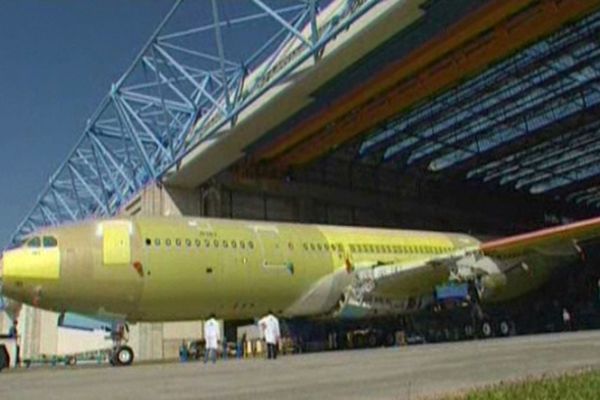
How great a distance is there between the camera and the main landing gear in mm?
21750

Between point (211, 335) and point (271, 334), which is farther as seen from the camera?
point (211, 335)

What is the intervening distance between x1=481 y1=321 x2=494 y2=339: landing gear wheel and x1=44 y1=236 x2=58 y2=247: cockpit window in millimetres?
18314

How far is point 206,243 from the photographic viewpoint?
23.8 m

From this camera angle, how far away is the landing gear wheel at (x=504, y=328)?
32.1 metres

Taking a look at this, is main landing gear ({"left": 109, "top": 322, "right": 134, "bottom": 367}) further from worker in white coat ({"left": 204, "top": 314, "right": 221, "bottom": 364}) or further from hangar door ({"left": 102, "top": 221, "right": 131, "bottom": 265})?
worker in white coat ({"left": 204, "top": 314, "right": 221, "bottom": 364})

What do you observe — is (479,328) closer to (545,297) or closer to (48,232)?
(545,297)

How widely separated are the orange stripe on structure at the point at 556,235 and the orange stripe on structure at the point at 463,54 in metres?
7.04

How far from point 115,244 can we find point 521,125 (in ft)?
93.6

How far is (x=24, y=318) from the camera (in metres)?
60.1

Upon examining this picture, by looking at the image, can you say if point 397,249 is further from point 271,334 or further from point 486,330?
point 271,334

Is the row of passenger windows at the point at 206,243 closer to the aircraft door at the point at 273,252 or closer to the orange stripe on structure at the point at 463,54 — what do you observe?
the aircraft door at the point at 273,252

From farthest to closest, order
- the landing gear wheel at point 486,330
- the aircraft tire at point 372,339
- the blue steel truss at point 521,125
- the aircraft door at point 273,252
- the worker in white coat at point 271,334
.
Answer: the blue steel truss at point 521,125
the aircraft tire at point 372,339
the landing gear wheel at point 486,330
the aircraft door at point 273,252
the worker in white coat at point 271,334

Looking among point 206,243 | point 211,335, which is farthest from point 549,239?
point 211,335

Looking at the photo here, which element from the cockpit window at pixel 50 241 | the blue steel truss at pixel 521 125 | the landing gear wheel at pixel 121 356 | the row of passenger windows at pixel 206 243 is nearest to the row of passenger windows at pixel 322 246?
the row of passenger windows at pixel 206 243
